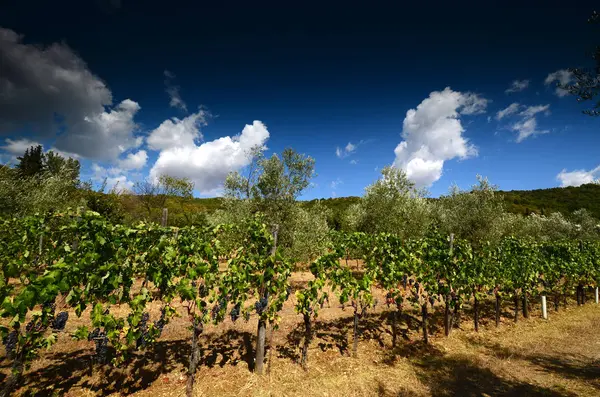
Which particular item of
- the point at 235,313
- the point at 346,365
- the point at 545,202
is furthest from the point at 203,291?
the point at 545,202

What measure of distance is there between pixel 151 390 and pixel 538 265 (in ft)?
53.7

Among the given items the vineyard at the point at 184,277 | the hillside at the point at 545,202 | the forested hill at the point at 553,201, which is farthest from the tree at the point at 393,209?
the forested hill at the point at 553,201

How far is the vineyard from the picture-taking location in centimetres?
487

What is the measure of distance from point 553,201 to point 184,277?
328 feet

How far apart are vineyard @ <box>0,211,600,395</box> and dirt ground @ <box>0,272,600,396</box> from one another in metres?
0.34

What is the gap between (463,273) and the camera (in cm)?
1010

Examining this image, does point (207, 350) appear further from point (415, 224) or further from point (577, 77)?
point (415, 224)

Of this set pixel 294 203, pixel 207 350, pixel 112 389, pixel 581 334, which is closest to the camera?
pixel 112 389

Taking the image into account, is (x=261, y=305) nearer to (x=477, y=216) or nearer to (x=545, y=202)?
(x=477, y=216)

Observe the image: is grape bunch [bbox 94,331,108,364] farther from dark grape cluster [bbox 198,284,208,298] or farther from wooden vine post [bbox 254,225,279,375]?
wooden vine post [bbox 254,225,279,375]

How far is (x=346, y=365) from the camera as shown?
7.62m

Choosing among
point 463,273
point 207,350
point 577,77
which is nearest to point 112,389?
point 207,350

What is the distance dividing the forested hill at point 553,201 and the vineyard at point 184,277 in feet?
166

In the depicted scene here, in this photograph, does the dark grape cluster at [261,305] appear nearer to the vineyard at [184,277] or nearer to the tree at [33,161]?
the vineyard at [184,277]
